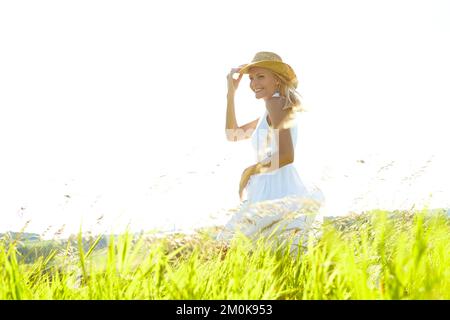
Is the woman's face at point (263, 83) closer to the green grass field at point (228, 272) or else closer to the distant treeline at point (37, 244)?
the green grass field at point (228, 272)

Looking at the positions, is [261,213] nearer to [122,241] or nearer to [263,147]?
[122,241]

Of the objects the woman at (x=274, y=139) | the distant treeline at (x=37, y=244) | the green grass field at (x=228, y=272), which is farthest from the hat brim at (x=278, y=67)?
the distant treeline at (x=37, y=244)

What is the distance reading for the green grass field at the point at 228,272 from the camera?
2.18 metres

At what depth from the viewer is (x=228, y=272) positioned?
111 inches

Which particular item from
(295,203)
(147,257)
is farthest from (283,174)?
(147,257)

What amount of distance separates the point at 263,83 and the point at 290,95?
10.3 inches

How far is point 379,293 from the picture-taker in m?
2.19

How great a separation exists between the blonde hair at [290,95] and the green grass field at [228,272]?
4.98ft

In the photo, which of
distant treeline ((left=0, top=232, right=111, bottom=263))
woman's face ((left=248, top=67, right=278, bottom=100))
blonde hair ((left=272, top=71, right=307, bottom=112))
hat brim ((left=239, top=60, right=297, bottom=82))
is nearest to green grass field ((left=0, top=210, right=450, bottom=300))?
distant treeline ((left=0, top=232, right=111, bottom=263))

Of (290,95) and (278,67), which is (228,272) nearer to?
(290,95)

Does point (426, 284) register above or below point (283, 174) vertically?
below

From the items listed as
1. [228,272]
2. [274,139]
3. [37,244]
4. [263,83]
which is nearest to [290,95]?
[263,83]

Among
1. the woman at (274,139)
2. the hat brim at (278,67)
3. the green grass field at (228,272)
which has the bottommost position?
the green grass field at (228,272)
